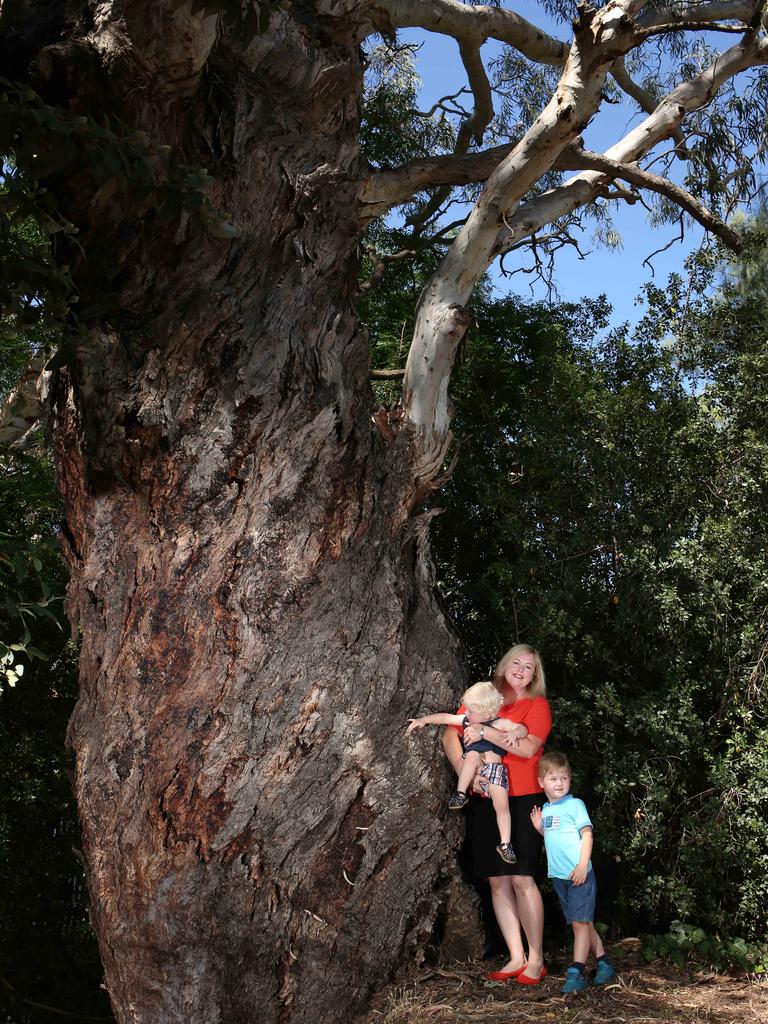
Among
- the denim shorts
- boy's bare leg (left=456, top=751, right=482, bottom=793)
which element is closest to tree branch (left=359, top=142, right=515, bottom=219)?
boy's bare leg (left=456, top=751, right=482, bottom=793)

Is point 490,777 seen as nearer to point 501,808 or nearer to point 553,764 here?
point 501,808

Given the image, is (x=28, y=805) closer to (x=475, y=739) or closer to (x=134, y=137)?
(x=475, y=739)

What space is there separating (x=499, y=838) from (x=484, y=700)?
76 cm

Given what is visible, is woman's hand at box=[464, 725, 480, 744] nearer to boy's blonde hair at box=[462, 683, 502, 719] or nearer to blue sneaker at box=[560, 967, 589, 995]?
boy's blonde hair at box=[462, 683, 502, 719]

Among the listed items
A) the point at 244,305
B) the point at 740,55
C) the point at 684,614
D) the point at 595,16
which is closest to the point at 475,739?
the point at 684,614

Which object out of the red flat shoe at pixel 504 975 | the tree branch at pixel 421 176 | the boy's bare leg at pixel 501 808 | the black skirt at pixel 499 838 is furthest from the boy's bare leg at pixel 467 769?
the tree branch at pixel 421 176

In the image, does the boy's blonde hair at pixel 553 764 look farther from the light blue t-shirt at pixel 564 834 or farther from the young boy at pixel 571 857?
the light blue t-shirt at pixel 564 834

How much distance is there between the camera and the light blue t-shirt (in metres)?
5.13

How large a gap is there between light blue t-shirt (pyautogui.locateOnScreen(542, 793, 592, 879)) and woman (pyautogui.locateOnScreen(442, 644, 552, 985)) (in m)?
0.22

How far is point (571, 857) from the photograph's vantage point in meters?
5.13

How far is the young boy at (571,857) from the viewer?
507 cm

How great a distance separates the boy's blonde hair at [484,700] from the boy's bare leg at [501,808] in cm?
40

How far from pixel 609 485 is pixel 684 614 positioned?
1.10m

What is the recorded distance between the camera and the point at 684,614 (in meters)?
6.00
